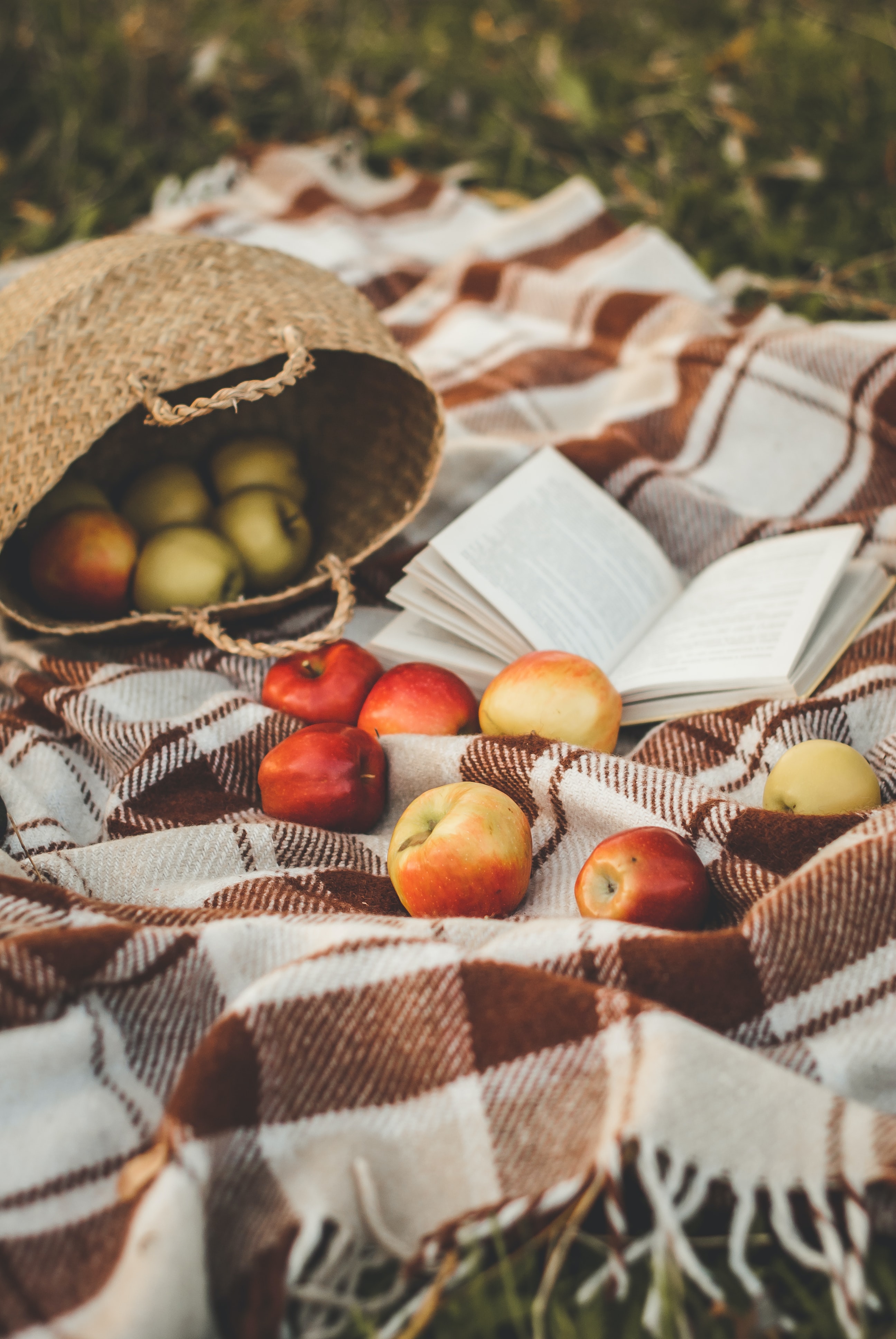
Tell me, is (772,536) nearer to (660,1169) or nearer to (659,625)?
(659,625)

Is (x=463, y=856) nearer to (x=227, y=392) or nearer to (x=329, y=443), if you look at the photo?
(x=227, y=392)

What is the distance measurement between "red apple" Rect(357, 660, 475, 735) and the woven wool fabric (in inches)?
2.1

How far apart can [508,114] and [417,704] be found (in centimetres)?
242

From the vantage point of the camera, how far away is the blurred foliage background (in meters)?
2.56

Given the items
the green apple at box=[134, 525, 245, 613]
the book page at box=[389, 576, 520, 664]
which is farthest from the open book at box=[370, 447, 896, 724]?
the green apple at box=[134, 525, 245, 613]

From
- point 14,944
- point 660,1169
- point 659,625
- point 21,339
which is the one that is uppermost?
point 21,339

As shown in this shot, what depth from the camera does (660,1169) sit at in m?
0.74

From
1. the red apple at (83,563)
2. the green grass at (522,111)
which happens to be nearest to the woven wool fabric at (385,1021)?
the red apple at (83,563)

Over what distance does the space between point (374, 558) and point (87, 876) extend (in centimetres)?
73

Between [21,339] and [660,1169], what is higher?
[21,339]

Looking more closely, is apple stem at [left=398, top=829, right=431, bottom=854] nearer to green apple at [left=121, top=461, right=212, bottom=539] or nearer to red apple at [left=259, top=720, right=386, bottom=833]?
red apple at [left=259, top=720, right=386, bottom=833]

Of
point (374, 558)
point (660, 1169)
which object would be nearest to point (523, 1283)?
point (660, 1169)

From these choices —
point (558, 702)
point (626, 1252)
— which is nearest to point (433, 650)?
point (558, 702)

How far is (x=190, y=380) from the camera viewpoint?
1.27 metres
